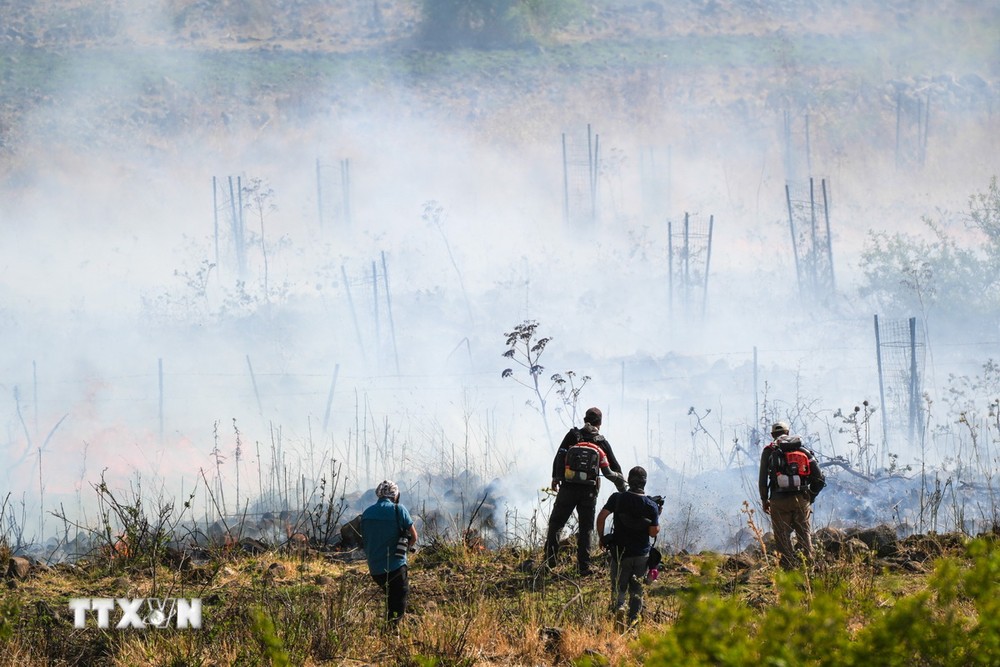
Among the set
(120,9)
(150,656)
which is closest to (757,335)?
(150,656)

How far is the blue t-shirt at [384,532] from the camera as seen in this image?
23.8 ft

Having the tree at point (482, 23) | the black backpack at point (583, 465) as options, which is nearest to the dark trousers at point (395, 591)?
the black backpack at point (583, 465)

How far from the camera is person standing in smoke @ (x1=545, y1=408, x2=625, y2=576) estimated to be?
877 cm

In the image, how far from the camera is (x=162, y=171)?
4903 centimetres

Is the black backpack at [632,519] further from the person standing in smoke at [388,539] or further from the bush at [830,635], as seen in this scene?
the bush at [830,635]

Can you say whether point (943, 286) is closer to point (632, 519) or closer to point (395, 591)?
point (632, 519)

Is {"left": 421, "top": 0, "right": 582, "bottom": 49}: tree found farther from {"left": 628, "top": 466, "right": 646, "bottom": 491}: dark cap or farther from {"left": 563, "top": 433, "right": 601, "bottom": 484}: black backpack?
{"left": 628, "top": 466, "right": 646, "bottom": 491}: dark cap

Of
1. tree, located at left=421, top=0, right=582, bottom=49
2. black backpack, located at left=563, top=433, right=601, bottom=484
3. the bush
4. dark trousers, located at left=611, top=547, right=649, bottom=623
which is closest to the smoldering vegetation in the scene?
tree, located at left=421, top=0, right=582, bottom=49

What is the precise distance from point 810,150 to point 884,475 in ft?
137

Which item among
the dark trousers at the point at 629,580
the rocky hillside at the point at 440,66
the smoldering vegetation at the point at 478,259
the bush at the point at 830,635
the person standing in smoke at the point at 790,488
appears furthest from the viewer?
the rocky hillside at the point at 440,66

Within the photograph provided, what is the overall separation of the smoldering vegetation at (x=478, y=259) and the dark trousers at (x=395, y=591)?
102 inches

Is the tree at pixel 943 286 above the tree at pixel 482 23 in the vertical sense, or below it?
below

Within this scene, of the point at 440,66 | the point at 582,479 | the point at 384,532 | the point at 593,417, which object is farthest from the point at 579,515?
the point at 440,66

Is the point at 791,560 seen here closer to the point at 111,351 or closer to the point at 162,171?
the point at 111,351
